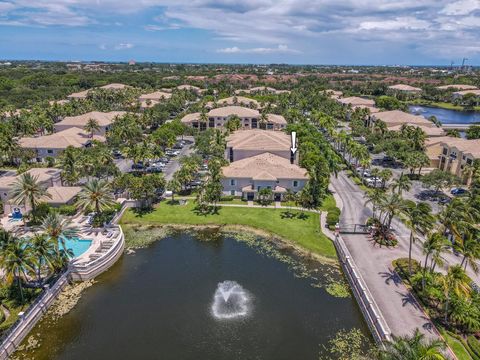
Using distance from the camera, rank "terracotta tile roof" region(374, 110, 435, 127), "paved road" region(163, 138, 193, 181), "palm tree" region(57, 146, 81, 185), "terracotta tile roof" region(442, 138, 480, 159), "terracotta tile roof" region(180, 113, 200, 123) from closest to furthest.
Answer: "palm tree" region(57, 146, 81, 185) → "terracotta tile roof" region(442, 138, 480, 159) → "paved road" region(163, 138, 193, 181) → "terracotta tile roof" region(374, 110, 435, 127) → "terracotta tile roof" region(180, 113, 200, 123)

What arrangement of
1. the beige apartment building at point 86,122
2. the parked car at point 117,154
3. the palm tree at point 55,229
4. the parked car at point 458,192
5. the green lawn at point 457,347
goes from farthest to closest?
the beige apartment building at point 86,122 → the parked car at point 117,154 → the parked car at point 458,192 → the palm tree at point 55,229 → the green lawn at point 457,347

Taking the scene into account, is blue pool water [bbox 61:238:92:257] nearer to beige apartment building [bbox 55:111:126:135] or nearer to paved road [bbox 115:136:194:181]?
paved road [bbox 115:136:194:181]

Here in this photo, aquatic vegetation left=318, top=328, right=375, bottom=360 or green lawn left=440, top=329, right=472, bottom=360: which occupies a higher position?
green lawn left=440, top=329, right=472, bottom=360

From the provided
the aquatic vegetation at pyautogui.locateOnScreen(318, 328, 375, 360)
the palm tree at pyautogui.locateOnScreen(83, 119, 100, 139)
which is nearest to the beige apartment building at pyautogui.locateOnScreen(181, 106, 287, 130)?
the palm tree at pyautogui.locateOnScreen(83, 119, 100, 139)

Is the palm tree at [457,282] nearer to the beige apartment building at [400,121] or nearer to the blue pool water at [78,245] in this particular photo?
the blue pool water at [78,245]

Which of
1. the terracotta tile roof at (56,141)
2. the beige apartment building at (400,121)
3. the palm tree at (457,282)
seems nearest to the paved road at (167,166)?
the terracotta tile roof at (56,141)

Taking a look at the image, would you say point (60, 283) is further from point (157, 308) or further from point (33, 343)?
point (157, 308)
